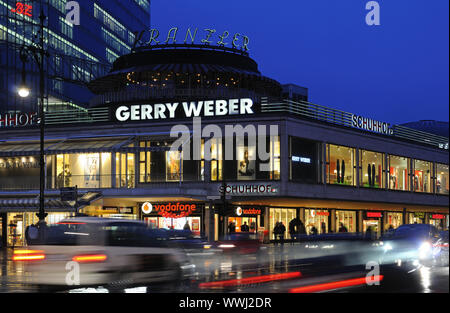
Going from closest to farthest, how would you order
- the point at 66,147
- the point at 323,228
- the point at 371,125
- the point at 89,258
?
the point at 89,258 < the point at 66,147 < the point at 323,228 < the point at 371,125

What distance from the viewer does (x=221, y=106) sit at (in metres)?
51.5

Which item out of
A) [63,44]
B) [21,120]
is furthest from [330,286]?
[63,44]

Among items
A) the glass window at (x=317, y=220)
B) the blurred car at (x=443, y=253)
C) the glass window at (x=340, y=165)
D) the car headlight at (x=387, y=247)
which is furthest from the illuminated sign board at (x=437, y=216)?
the car headlight at (x=387, y=247)

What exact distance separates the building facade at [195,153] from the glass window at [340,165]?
0.32ft

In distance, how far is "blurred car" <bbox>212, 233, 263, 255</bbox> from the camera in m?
30.8

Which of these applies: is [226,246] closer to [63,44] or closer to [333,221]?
[333,221]

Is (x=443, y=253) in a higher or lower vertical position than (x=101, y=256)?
lower

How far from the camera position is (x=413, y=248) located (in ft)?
86.3

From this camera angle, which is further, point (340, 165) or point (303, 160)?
point (340, 165)

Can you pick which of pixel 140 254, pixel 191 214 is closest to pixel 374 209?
pixel 191 214

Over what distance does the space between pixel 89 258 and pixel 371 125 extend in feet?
151

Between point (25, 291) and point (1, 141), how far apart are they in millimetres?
39206

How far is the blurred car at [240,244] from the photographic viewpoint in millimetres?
30836
